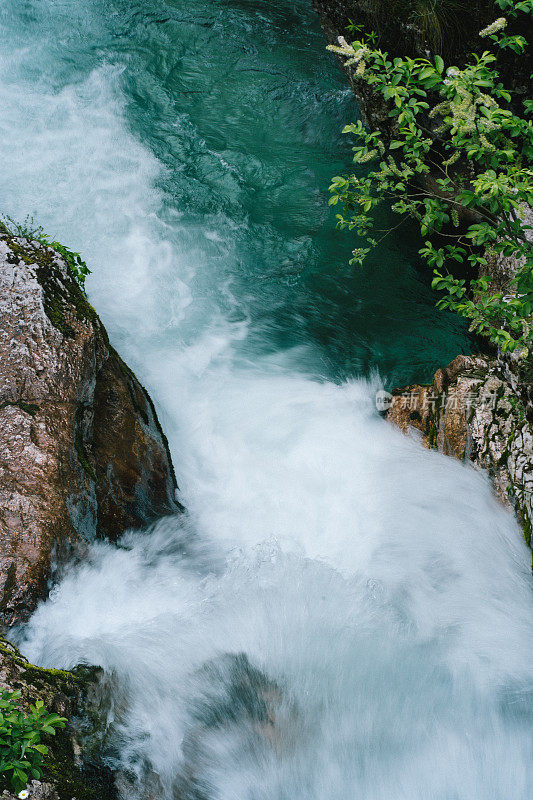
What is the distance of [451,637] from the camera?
4.96 m

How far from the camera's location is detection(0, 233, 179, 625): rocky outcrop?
13.4 feet

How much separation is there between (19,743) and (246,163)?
27.7 ft

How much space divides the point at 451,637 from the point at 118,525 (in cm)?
282

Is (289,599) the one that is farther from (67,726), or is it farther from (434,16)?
(434,16)

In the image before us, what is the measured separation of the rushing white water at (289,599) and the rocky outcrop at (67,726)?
0.55 ft

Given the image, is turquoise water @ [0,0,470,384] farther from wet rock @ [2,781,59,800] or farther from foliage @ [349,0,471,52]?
wet rock @ [2,781,59,800]

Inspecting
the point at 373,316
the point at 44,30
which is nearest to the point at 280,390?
the point at 373,316

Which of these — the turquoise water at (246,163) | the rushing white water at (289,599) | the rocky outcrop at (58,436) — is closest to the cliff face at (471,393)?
the rushing white water at (289,599)

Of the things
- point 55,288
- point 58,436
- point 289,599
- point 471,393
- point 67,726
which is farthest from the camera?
point 471,393

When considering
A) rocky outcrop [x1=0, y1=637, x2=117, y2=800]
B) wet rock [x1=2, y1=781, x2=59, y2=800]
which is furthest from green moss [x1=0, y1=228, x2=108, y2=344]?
wet rock [x1=2, y1=781, x2=59, y2=800]

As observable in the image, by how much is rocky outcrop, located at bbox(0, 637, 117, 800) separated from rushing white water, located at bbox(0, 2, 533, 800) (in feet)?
0.55

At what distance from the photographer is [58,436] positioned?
4.50 meters

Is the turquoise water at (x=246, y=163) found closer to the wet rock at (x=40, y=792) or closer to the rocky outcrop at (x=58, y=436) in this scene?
the rocky outcrop at (x=58, y=436)

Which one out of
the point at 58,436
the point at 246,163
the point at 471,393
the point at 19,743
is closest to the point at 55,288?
the point at 58,436
